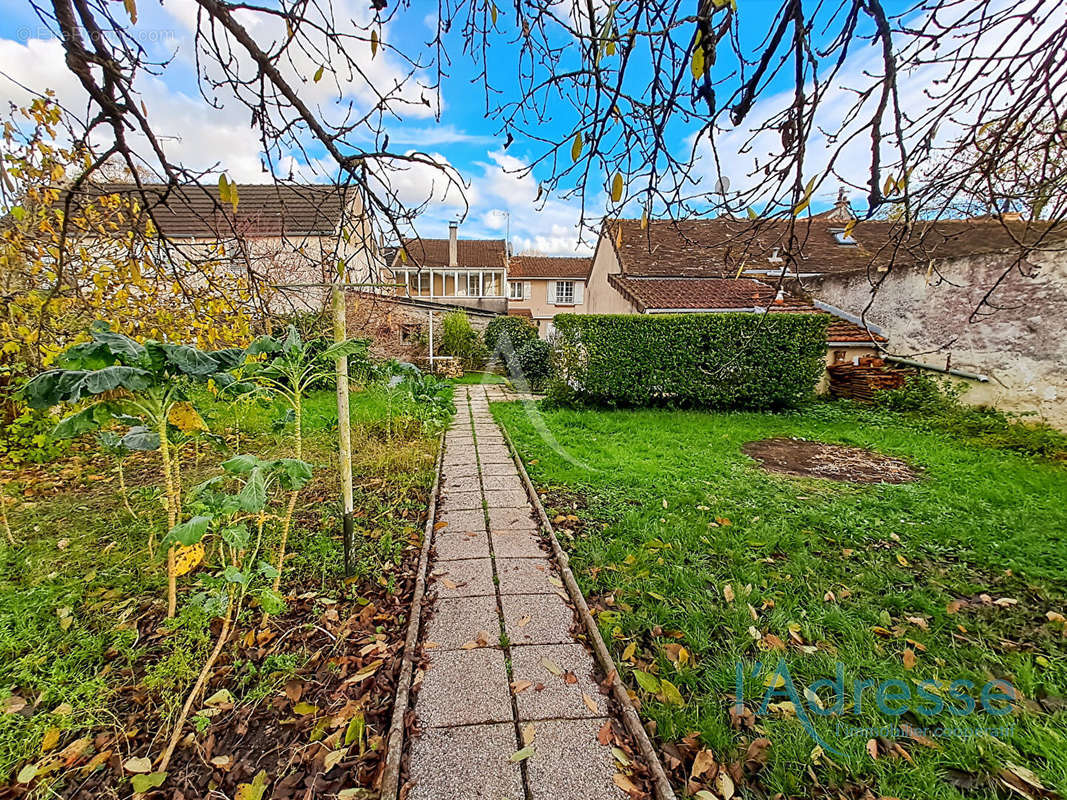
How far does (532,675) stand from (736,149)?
259 centimetres

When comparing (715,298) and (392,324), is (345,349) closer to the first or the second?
(715,298)

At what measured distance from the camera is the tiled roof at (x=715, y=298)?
390 inches

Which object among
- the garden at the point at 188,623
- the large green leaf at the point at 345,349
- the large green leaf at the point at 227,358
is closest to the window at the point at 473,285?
the garden at the point at 188,623

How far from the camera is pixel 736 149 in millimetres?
1857

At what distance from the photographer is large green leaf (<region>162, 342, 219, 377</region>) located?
1926mm

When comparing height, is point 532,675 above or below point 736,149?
below

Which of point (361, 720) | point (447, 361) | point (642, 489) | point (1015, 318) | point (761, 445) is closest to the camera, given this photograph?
point (361, 720)

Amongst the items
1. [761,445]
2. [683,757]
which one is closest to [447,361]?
[761,445]

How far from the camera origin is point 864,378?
29.6ft

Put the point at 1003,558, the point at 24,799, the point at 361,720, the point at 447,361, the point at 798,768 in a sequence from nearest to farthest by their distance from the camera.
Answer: the point at 24,799 → the point at 798,768 → the point at 361,720 → the point at 1003,558 → the point at 447,361

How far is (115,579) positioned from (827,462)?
7.27m

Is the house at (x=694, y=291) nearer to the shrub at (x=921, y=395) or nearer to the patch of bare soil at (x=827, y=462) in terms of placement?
the shrub at (x=921, y=395)

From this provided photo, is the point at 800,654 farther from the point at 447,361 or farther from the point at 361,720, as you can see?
the point at 447,361

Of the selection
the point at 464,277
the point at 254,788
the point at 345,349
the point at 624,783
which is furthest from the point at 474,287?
the point at 624,783
